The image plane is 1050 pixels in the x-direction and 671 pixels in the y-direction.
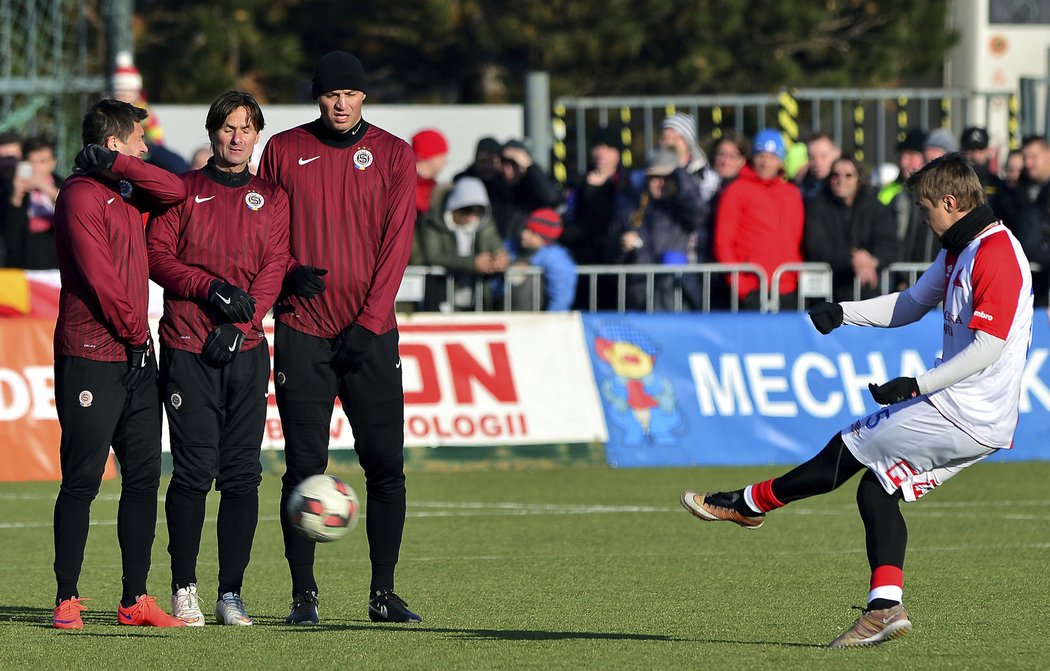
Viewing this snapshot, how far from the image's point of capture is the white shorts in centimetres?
743

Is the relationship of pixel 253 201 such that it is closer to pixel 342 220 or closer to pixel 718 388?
pixel 342 220

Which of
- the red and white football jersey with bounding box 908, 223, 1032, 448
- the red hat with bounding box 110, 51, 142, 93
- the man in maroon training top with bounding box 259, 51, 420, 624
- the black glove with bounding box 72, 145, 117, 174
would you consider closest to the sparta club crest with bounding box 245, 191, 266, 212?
the man in maroon training top with bounding box 259, 51, 420, 624

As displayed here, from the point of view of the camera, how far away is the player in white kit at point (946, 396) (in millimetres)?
7289

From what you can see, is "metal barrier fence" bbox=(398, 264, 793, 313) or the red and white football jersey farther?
"metal barrier fence" bbox=(398, 264, 793, 313)

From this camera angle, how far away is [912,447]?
Answer: 24.5ft

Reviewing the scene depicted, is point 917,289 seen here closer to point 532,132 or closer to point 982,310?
point 982,310

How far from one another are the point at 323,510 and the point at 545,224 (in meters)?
7.61

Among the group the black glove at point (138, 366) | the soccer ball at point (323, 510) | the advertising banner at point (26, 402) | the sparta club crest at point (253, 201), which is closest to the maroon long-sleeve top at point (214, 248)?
the sparta club crest at point (253, 201)

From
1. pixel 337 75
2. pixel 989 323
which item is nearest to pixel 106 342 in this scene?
pixel 337 75

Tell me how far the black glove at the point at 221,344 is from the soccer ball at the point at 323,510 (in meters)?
0.62

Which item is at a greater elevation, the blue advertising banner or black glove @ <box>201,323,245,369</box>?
black glove @ <box>201,323,245,369</box>

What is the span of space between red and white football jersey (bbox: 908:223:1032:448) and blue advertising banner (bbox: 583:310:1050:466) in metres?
7.24

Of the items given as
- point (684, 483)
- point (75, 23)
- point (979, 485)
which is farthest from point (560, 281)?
point (75, 23)

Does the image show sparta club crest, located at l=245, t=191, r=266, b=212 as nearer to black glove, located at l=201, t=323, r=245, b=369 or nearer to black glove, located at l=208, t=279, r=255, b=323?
black glove, located at l=208, t=279, r=255, b=323
